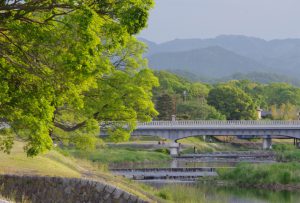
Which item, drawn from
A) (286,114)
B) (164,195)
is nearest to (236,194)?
(164,195)

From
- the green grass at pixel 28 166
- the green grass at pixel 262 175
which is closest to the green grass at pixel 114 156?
the green grass at pixel 262 175

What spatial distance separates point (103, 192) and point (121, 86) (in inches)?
447

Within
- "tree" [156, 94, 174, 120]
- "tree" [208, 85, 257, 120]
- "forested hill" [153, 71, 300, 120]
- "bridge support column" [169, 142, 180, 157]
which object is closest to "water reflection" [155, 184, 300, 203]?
"bridge support column" [169, 142, 180, 157]

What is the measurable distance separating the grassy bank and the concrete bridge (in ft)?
108

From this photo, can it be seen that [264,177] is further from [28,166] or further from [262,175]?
[28,166]

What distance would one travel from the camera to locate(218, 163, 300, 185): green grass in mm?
42156

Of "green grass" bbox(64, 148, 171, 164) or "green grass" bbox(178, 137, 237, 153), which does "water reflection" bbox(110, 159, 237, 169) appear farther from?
"green grass" bbox(178, 137, 237, 153)

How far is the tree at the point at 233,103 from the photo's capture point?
109375 millimetres

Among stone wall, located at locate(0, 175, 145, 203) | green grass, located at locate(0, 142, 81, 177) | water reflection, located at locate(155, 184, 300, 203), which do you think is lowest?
water reflection, located at locate(155, 184, 300, 203)

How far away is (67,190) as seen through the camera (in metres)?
20.5

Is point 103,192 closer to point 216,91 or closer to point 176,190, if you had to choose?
point 176,190

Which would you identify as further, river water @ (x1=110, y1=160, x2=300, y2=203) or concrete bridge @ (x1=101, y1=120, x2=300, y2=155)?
concrete bridge @ (x1=101, y1=120, x2=300, y2=155)

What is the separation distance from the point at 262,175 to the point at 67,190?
84.9ft

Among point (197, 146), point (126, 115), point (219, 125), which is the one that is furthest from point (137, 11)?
point (197, 146)
